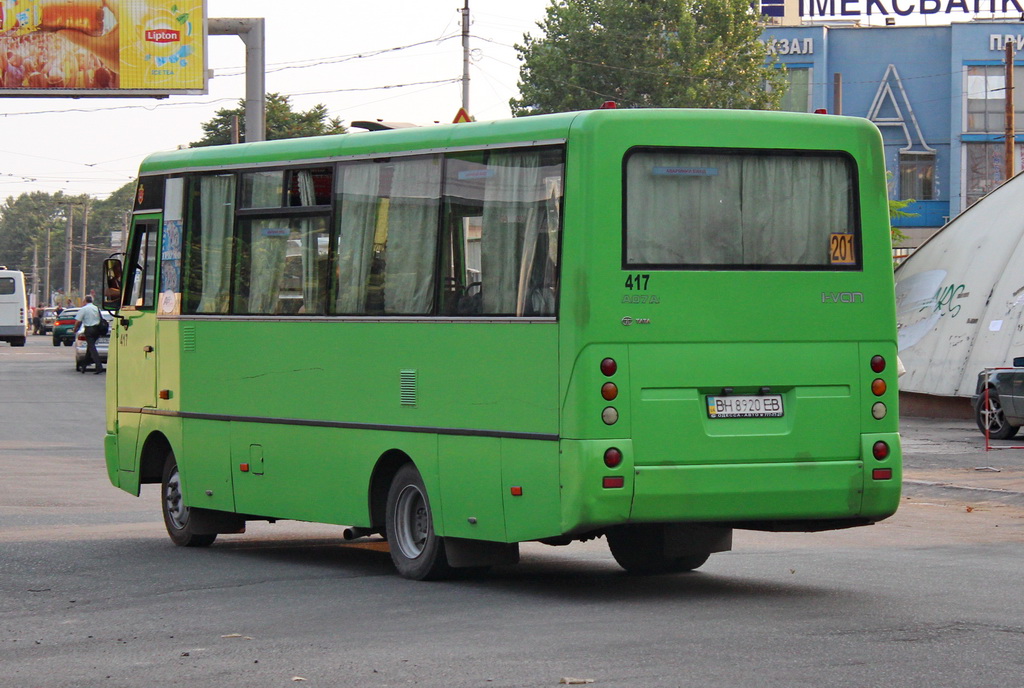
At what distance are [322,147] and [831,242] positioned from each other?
3623 mm

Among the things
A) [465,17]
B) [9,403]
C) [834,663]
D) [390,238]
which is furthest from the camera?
[465,17]

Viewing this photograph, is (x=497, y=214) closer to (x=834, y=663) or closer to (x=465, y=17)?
(x=834, y=663)

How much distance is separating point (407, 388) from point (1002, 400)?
16.5 m

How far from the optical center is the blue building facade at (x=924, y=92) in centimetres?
7119

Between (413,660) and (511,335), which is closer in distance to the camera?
(413,660)

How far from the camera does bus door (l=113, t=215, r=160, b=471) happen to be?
13844 mm

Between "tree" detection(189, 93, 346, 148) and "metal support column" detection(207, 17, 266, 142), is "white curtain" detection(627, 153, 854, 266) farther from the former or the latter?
"tree" detection(189, 93, 346, 148)

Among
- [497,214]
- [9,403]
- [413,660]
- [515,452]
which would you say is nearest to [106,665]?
[413,660]

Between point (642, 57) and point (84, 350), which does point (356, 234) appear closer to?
point (84, 350)

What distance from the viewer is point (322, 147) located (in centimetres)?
1192

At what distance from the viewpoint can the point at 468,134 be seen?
1070 centimetres

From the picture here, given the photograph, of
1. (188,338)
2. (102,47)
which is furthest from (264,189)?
(102,47)

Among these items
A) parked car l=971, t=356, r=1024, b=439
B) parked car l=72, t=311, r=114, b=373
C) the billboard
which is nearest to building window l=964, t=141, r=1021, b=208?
parked car l=72, t=311, r=114, b=373

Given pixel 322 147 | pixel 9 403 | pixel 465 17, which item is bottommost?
pixel 9 403
